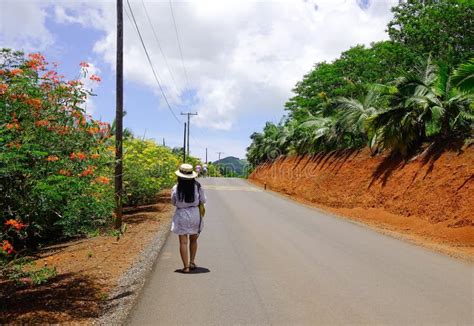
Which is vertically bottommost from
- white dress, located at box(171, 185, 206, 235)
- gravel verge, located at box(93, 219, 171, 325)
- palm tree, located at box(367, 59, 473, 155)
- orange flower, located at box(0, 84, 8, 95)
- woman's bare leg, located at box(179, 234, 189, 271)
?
gravel verge, located at box(93, 219, 171, 325)

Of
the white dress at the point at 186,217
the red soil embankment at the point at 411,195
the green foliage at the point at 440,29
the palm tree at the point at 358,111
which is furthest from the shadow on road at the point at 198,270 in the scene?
the green foliage at the point at 440,29

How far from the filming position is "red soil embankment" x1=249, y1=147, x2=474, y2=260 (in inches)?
462

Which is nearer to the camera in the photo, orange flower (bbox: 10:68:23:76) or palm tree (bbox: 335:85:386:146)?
orange flower (bbox: 10:68:23:76)

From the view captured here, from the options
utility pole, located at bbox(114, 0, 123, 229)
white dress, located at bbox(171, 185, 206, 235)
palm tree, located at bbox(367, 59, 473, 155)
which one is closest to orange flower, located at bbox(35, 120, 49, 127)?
white dress, located at bbox(171, 185, 206, 235)

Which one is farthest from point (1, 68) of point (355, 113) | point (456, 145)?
point (355, 113)

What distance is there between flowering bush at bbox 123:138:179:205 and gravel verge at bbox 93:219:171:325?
285 inches

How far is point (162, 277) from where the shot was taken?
691 centimetres

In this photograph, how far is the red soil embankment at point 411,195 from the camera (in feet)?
38.5

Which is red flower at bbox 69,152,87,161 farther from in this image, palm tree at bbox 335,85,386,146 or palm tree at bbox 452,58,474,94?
palm tree at bbox 335,85,386,146

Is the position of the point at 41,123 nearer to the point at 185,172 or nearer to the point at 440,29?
the point at 185,172

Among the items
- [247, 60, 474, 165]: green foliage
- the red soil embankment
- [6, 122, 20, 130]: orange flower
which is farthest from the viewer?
[247, 60, 474, 165]: green foliage

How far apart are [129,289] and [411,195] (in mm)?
11554

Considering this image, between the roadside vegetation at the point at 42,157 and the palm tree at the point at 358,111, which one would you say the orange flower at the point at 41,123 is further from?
the palm tree at the point at 358,111

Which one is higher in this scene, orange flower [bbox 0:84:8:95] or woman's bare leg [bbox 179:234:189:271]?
orange flower [bbox 0:84:8:95]
